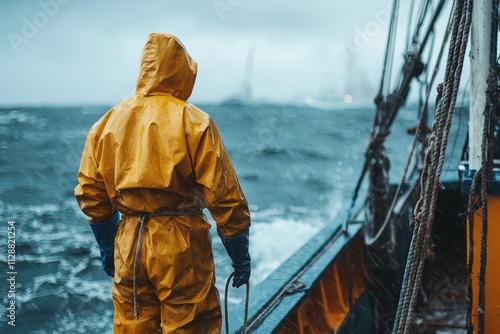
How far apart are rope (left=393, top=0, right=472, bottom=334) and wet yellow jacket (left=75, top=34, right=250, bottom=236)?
2.68 feet

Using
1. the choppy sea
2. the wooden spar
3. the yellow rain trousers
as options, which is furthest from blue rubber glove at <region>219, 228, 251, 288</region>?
the choppy sea

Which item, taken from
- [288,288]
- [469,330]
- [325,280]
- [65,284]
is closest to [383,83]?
[325,280]

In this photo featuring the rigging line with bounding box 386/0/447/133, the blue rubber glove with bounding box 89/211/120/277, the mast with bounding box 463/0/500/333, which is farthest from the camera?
the rigging line with bounding box 386/0/447/133

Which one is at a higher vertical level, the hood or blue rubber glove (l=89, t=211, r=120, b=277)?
the hood

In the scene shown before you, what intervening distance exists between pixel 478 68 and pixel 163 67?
166 centimetres

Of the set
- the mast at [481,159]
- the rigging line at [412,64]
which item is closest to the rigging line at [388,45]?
the rigging line at [412,64]

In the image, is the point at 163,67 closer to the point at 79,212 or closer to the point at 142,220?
the point at 142,220

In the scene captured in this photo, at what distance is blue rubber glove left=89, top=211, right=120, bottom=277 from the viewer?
9.45 ft

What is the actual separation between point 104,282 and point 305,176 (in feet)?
50.5

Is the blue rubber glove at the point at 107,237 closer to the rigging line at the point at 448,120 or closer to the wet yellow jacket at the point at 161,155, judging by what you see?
the wet yellow jacket at the point at 161,155

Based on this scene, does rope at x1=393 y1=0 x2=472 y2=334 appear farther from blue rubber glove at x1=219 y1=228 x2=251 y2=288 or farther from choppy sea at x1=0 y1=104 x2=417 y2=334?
choppy sea at x1=0 y1=104 x2=417 y2=334

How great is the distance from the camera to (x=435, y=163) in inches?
93.3

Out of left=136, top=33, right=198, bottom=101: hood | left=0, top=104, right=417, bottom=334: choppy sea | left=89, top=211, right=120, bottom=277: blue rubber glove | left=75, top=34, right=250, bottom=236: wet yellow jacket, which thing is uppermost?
left=136, top=33, right=198, bottom=101: hood

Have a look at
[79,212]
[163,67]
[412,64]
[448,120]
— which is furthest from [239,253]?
[79,212]
